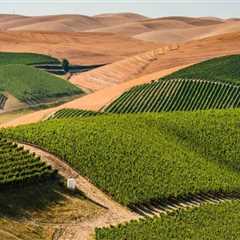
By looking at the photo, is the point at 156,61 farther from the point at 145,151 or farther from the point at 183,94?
the point at 145,151

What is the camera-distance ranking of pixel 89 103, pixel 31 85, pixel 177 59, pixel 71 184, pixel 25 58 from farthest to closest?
pixel 25 58
pixel 177 59
pixel 31 85
pixel 89 103
pixel 71 184

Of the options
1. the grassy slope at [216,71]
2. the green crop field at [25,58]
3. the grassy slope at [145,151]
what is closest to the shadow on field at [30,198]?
the grassy slope at [145,151]

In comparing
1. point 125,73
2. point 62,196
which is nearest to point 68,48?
point 125,73

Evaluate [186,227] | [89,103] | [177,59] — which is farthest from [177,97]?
[186,227]

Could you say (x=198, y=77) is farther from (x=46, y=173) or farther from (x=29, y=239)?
(x=29, y=239)

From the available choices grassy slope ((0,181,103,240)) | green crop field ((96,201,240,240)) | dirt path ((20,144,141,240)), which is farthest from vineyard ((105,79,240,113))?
green crop field ((96,201,240,240))

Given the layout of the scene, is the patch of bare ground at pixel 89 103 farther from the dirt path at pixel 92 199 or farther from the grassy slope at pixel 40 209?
the grassy slope at pixel 40 209
